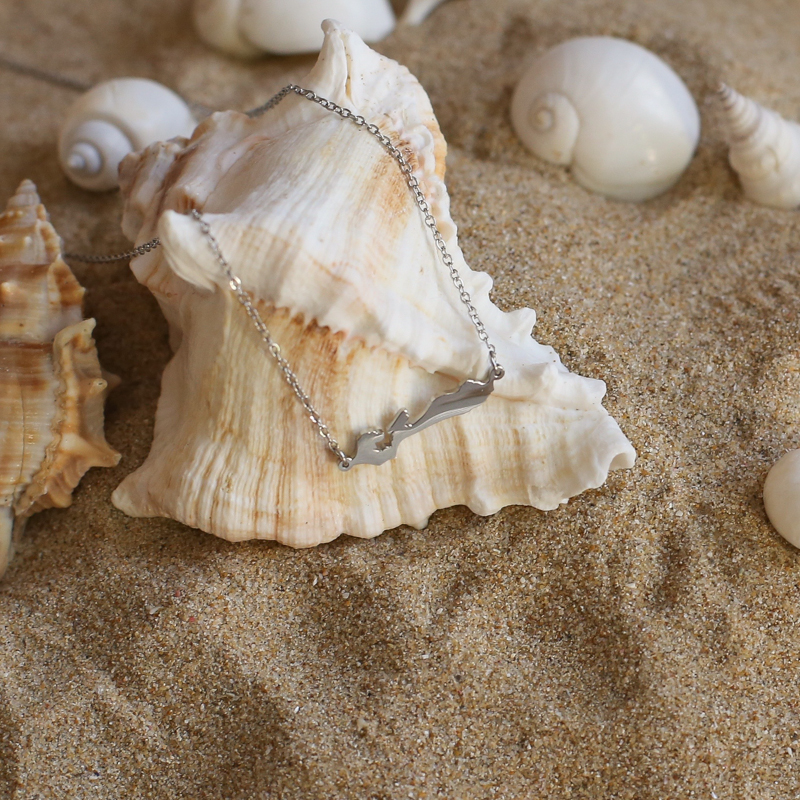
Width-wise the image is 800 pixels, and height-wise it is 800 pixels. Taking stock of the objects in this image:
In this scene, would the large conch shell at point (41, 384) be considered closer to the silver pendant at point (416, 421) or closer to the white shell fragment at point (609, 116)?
the silver pendant at point (416, 421)

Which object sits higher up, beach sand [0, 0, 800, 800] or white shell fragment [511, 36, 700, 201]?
white shell fragment [511, 36, 700, 201]

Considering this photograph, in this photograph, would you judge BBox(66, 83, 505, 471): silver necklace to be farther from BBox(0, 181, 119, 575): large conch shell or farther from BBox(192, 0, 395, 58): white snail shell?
BBox(192, 0, 395, 58): white snail shell

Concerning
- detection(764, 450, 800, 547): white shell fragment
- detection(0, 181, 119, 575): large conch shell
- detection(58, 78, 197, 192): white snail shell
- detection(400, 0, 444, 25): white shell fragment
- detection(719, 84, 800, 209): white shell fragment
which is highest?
detection(719, 84, 800, 209): white shell fragment

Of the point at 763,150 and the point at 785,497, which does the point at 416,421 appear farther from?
the point at 763,150

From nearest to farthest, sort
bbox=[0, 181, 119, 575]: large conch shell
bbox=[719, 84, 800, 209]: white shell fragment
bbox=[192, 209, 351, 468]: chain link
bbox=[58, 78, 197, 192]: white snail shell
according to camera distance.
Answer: bbox=[192, 209, 351, 468]: chain link < bbox=[0, 181, 119, 575]: large conch shell < bbox=[719, 84, 800, 209]: white shell fragment < bbox=[58, 78, 197, 192]: white snail shell

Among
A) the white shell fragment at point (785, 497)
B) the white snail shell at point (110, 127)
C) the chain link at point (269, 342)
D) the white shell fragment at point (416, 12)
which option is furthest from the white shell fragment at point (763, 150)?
the white snail shell at point (110, 127)

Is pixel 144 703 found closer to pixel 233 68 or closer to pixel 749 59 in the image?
pixel 233 68

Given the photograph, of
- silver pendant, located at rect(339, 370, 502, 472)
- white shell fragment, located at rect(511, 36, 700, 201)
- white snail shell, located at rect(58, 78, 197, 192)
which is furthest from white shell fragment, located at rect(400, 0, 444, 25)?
silver pendant, located at rect(339, 370, 502, 472)
